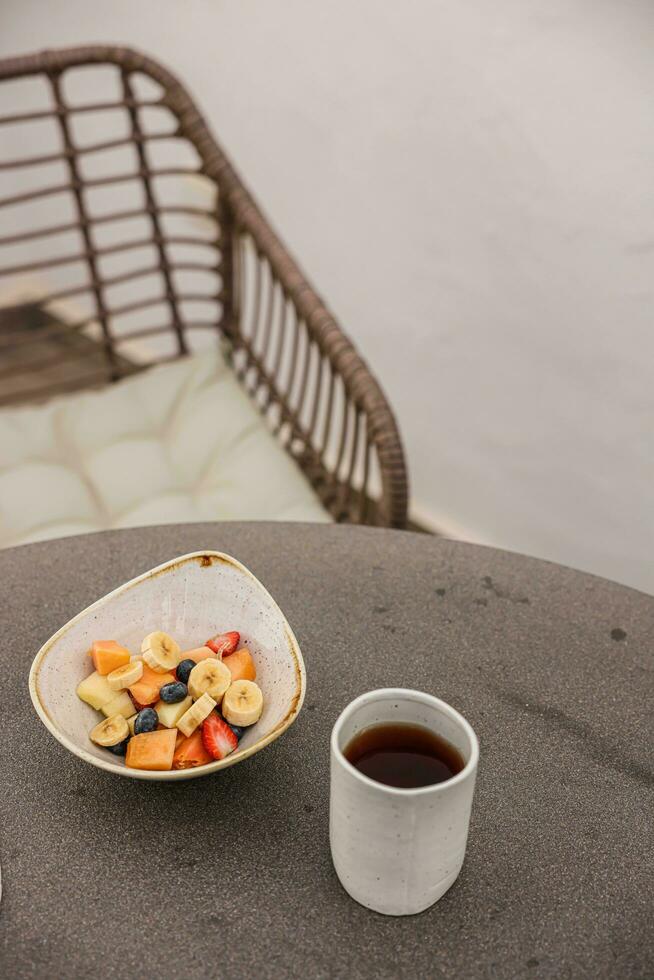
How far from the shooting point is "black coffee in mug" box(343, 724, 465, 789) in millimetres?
668

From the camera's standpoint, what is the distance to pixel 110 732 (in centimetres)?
75

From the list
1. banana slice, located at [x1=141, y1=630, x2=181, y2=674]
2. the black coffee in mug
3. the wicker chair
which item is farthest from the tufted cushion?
the black coffee in mug

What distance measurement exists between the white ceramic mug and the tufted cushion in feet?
2.39

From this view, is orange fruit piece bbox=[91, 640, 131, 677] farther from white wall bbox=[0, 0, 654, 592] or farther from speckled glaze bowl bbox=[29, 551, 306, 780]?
white wall bbox=[0, 0, 654, 592]

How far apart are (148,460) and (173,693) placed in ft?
2.75

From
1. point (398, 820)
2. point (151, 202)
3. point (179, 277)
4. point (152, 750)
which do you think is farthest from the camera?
point (179, 277)

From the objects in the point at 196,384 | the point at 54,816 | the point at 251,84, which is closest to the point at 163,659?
the point at 54,816

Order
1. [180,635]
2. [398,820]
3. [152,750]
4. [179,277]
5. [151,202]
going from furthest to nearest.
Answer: [179,277], [151,202], [180,635], [152,750], [398,820]

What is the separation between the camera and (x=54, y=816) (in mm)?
740

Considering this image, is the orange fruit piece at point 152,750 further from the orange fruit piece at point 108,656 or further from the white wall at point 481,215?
the white wall at point 481,215

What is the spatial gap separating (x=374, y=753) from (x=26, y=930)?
0.26m

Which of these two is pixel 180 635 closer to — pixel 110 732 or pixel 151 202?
pixel 110 732

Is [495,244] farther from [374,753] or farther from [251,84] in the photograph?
Answer: [374,753]

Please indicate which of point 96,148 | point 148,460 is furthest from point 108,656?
point 96,148
